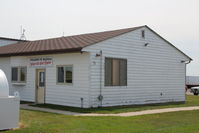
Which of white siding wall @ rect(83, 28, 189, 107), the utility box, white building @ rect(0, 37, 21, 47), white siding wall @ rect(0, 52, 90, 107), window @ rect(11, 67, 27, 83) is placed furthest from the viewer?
white building @ rect(0, 37, 21, 47)

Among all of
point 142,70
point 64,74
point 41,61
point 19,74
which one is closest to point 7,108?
point 64,74

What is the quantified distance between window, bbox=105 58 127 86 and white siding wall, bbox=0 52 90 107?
1.40 m

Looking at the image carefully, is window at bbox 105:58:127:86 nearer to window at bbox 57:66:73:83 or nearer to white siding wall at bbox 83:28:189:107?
white siding wall at bbox 83:28:189:107

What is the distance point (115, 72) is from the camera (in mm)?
18016

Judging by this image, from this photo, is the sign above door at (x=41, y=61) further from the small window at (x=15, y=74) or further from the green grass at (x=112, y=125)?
the green grass at (x=112, y=125)

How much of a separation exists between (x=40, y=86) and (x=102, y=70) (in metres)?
4.36

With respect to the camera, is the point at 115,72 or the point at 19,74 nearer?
the point at 115,72

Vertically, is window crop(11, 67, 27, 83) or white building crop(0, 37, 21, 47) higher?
white building crop(0, 37, 21, 47)

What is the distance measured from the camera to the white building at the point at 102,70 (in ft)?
55.2

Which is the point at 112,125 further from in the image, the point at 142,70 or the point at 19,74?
the point at 19,74

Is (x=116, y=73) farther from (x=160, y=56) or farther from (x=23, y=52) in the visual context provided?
(x=23, y=52)

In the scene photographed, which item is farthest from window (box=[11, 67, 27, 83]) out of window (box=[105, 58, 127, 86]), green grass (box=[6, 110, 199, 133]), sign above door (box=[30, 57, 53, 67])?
green grass (box=[6, 110, 199, 133])

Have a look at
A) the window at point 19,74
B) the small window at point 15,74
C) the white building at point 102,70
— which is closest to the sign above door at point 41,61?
the white building at point 102,70

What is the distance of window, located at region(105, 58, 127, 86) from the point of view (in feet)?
57.6
